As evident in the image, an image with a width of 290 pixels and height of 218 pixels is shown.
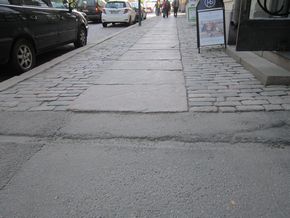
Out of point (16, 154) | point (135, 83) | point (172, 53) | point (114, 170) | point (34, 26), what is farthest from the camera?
point (172, 53)

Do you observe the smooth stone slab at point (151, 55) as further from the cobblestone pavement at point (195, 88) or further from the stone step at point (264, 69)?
the stone step at point (264, 69)

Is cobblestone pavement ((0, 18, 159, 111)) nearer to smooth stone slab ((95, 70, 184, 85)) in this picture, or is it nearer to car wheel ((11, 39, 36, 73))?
smooth stone slab ((95, 70, 184, 85))

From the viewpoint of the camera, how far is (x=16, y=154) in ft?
10.9

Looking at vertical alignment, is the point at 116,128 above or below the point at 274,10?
below

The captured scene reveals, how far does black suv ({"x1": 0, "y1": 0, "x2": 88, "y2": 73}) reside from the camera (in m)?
6.11

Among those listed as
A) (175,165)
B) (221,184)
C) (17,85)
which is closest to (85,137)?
(175,165)

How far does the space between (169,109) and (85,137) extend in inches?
52.5

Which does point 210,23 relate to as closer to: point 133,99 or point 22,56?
point 133,99

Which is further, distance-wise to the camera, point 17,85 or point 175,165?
point 17,85

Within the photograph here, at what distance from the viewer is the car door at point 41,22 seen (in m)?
7.00

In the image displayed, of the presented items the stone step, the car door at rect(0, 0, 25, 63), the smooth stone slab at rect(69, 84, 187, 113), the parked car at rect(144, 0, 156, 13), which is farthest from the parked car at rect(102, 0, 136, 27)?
the parked car at rect(144, 0, 156, 13)

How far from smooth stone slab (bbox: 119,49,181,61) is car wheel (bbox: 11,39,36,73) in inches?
95.6

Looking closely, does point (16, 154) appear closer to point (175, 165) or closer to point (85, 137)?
point (85, 137)

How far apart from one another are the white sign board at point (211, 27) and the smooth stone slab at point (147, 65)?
1738 mm
